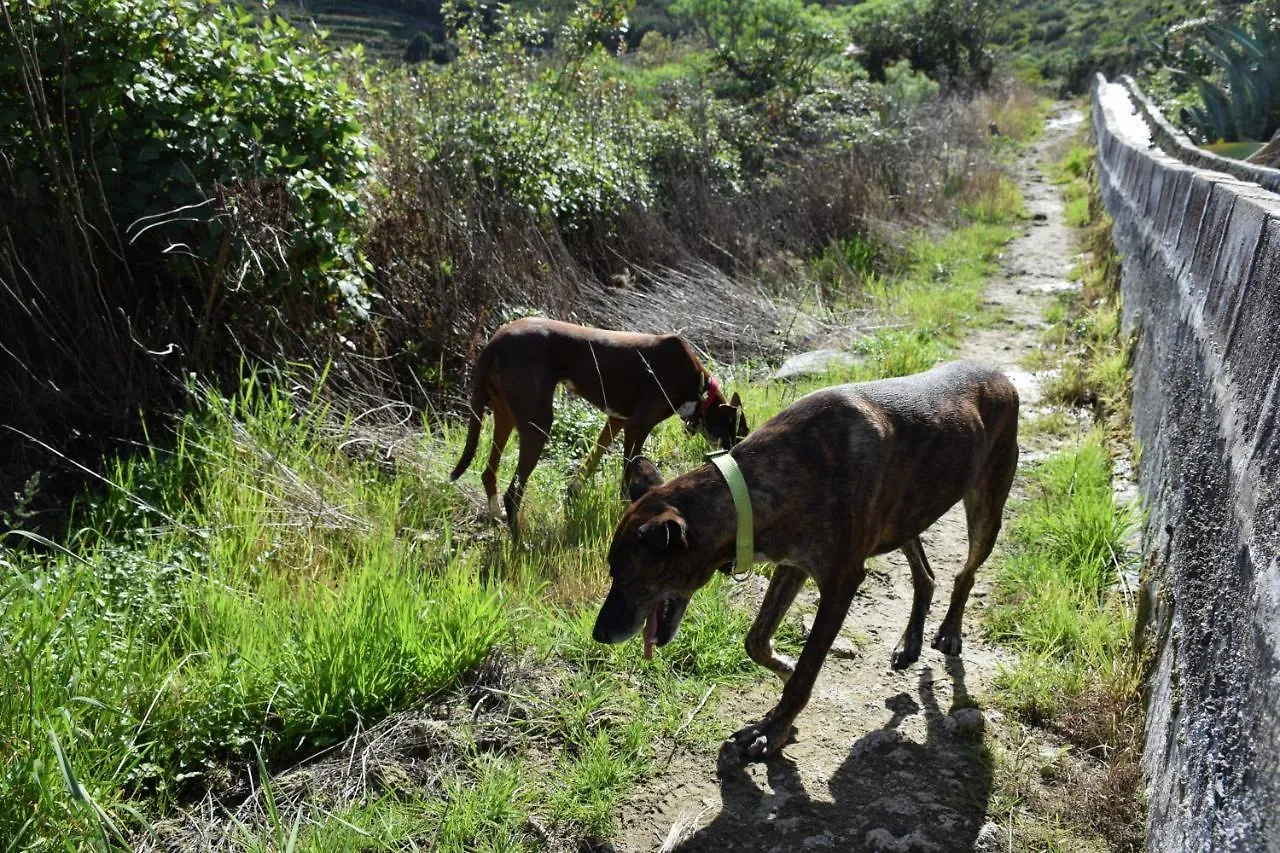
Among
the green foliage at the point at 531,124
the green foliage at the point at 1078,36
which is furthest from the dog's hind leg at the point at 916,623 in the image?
the green foliage at the point at 1078,36

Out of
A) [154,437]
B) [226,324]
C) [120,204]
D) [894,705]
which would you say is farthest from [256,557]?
[894,705]

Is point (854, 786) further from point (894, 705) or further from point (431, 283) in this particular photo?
point (431, 283)

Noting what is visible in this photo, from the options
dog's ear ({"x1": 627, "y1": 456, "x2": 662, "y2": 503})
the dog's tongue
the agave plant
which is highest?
the agave plant

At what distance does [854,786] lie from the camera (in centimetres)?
344

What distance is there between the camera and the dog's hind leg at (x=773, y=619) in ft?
12.4

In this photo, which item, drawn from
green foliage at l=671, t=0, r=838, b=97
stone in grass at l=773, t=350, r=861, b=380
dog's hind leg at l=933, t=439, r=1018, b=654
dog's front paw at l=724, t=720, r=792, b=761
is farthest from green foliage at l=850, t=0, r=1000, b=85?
dog's front paw at l=724, t=720, r=792, b=761

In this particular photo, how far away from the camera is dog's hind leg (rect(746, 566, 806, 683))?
3.78 meters

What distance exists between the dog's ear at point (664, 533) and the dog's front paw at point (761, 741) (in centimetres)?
82

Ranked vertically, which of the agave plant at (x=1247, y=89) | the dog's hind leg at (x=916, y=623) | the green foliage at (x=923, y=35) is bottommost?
the dog's hind leg at (x=916, y=623)

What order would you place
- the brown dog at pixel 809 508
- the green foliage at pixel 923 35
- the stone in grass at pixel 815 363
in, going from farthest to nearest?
the green foliage at pixel 923 35 < the stone in grass at pixel 815 363 < the brown dog at pixel 809 508

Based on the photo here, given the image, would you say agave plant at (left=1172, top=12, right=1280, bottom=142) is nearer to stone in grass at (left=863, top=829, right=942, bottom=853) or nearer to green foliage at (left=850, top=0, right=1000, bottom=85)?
stone in grass at (left=863, top=829, right=942, bottom=853)

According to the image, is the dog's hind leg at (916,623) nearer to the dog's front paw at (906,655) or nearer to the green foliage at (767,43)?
the dog's front paw at (906,655)

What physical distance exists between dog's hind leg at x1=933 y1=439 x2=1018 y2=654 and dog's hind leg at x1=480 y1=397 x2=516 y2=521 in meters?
2.43

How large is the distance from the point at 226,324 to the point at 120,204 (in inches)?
33.7
